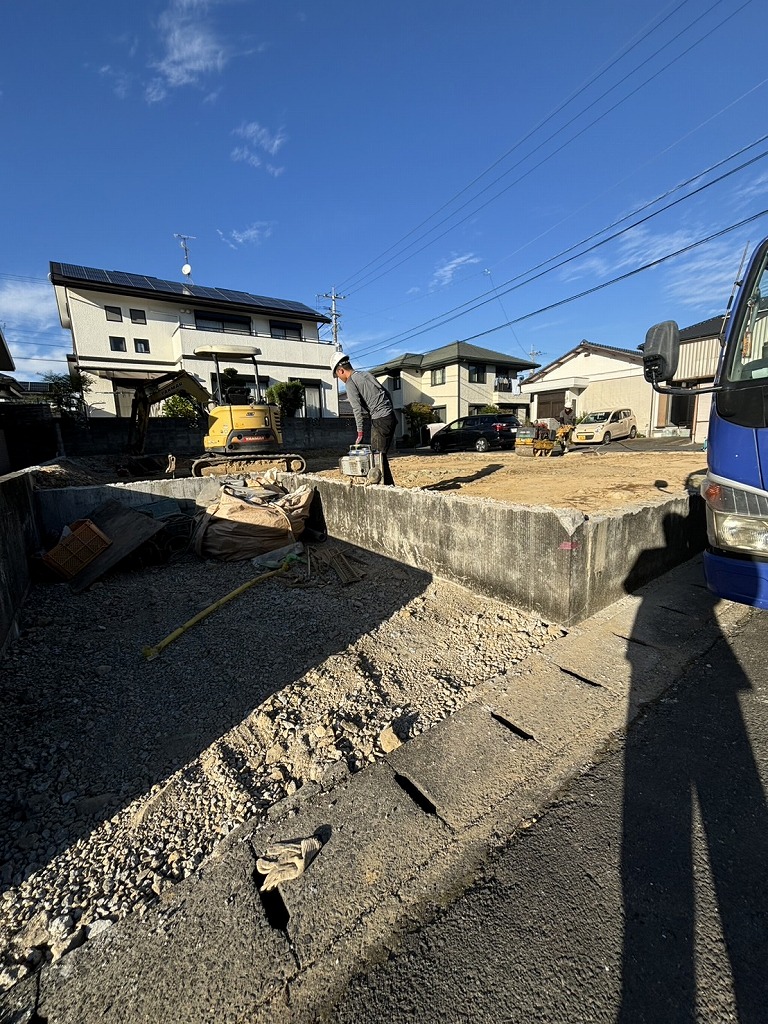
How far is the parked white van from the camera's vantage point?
18.5 m

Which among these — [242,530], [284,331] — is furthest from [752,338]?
[284,331]

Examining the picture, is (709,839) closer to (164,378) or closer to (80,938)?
(80,938)

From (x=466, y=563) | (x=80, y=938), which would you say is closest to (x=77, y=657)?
(x=80, y=938)

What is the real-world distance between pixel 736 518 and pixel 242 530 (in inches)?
176

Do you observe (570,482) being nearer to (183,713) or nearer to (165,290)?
(183,713)

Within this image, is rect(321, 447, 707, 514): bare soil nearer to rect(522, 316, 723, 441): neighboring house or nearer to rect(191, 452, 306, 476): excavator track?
rect(191, 452, 306, 476): excavator track

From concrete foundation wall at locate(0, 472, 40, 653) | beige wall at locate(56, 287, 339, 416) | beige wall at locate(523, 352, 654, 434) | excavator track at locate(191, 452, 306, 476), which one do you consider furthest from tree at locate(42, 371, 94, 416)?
beige wall at locate(523, 352, 654, 434)

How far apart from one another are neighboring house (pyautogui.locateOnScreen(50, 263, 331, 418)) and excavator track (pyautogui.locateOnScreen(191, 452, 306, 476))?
1047 cm

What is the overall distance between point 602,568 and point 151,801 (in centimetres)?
294

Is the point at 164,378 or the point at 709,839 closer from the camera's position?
the point at 709,839

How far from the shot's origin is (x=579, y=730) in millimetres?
1999

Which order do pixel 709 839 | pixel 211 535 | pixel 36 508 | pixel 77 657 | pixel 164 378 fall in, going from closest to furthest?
pixel 709 839 → pixel 77 657 → pixel 211 535 → pixel 36 508 → pixel 164 378

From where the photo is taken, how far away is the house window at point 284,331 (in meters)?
24.0

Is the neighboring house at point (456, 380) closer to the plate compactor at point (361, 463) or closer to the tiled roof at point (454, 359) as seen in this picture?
the tiled roof at point (454, 359)
